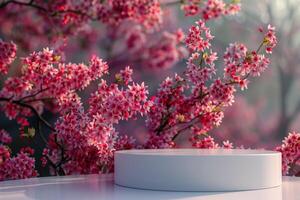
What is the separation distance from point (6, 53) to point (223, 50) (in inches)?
43.2

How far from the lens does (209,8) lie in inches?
101

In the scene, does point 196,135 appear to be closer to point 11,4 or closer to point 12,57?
point 12,57

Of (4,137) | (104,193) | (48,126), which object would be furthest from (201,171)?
(4,137)

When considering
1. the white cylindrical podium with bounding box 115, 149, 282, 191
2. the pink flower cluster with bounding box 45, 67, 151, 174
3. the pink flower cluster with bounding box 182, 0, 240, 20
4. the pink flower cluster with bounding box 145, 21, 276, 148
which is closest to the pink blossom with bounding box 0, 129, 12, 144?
the pink flower cluster with bounding box 45, 67, 151, 174

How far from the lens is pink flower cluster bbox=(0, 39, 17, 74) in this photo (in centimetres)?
234

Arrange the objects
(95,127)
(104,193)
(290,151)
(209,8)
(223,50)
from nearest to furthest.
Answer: (104,193) < (95,127) < (290,151) < (209,8) < (223,50)

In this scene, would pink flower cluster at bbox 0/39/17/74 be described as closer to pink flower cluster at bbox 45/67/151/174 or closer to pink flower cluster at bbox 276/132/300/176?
pink flower cluster at bbox 45/67/151/174

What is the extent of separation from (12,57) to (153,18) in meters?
0.71

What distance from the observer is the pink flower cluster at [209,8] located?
8.34ft

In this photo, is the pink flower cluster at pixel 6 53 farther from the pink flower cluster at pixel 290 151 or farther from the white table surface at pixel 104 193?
the pink flower cluster at pixel 290 151

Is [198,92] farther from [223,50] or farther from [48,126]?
[48,126]

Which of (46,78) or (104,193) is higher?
(46,78)

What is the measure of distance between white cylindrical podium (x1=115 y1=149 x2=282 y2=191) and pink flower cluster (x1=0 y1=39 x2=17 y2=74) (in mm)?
914

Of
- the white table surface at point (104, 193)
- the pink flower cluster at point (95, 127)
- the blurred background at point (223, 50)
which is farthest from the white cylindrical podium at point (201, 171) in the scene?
the blurred background at point (223, 50)
